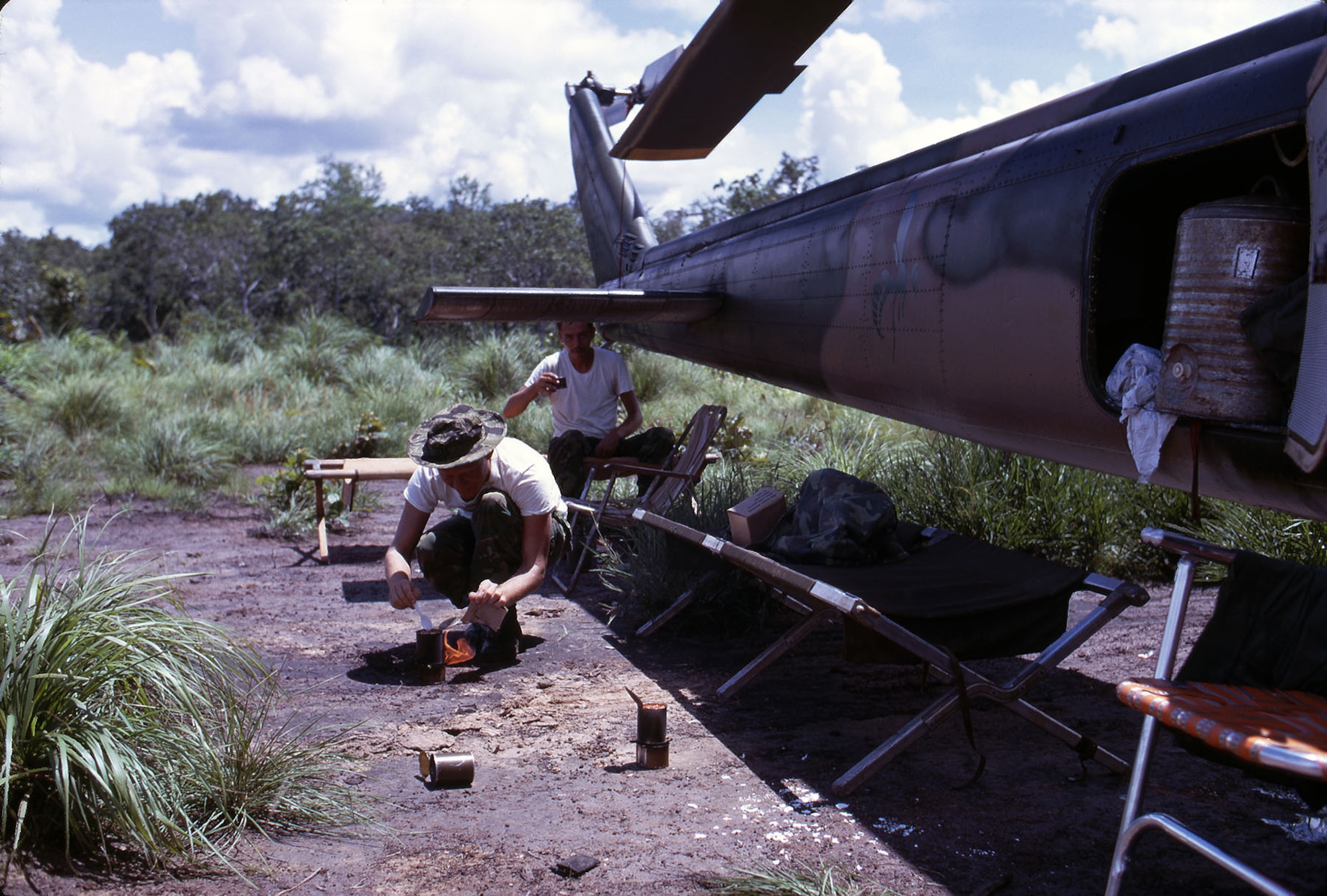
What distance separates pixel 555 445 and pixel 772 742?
11.2 ft

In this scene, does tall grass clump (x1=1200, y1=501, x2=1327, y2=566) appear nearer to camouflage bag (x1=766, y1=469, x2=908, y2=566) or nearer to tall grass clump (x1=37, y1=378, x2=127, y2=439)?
camouflage bag (x1=766, y1=469, x2=908, y2=566)

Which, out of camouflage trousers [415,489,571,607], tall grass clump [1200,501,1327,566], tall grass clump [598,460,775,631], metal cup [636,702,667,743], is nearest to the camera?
metal cup [636,702,667,743]

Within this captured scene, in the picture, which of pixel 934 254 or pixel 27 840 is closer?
pixel 27 840

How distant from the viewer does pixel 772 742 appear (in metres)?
3.77

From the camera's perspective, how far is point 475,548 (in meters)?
4.54

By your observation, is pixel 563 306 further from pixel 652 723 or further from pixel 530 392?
pixel 652 723

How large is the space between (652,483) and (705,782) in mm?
3178

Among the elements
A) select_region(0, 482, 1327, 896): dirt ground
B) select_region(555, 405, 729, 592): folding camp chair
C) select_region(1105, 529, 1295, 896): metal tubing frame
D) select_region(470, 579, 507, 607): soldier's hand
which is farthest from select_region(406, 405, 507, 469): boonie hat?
select_region(1105, 529, 1295, 896): metal tubing frame

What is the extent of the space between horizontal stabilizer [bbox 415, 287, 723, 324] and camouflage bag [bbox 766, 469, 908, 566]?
2.09 metres

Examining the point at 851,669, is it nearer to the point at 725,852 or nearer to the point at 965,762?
the point at 965,762

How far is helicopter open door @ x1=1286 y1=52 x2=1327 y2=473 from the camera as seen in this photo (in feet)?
7.43

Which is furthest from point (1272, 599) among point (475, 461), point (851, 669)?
point (475, 461)

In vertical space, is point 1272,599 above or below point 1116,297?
below

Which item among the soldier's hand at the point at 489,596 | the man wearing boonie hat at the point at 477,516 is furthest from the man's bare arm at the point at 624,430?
the soldier's hand at the point at 489,596
